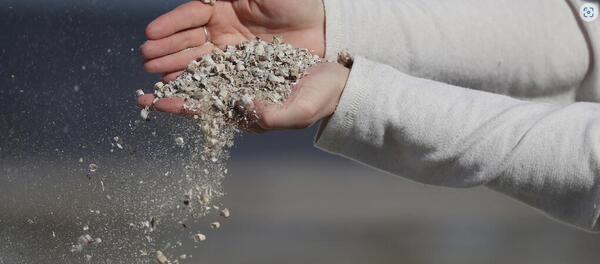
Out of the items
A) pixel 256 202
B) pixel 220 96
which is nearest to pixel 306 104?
pixel 220 96

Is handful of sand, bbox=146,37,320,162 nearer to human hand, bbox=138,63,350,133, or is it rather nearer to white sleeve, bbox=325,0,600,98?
human hand, bbox=138,63,350,133

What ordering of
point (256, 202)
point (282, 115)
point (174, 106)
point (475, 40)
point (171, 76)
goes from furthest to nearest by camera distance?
point (256, 202)
point (475, 40)
point (171, 76)
point (174, 106)
point (282, 115)

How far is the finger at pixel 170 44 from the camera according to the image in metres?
1.39

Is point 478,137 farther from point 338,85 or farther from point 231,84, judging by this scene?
point 231,84

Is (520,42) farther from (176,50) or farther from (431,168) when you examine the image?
(176,50)

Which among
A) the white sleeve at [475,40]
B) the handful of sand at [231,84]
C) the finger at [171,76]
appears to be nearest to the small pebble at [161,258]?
the handful of sand at [231,84]

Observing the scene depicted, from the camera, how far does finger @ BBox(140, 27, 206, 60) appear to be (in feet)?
4.55

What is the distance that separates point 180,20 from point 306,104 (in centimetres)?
34

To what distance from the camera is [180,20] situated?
141 cm

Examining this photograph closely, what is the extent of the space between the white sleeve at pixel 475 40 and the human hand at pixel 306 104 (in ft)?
0.86

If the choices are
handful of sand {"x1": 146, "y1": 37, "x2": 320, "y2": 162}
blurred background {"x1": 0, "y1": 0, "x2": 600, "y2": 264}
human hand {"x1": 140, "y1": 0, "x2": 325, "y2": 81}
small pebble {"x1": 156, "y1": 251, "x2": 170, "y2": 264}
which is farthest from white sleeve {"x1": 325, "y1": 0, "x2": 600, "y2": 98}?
blurred background {"x1": 0, "y1": 0, "x2": 600, "y2": 264}

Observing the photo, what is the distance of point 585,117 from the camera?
1.21m

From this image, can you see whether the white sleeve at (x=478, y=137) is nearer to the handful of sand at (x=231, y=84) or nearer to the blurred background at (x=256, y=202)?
the handful of sand at (x=231, y=84)

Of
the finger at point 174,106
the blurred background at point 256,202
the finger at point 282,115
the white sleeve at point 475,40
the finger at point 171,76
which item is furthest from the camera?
the blurred background at point 256,202
